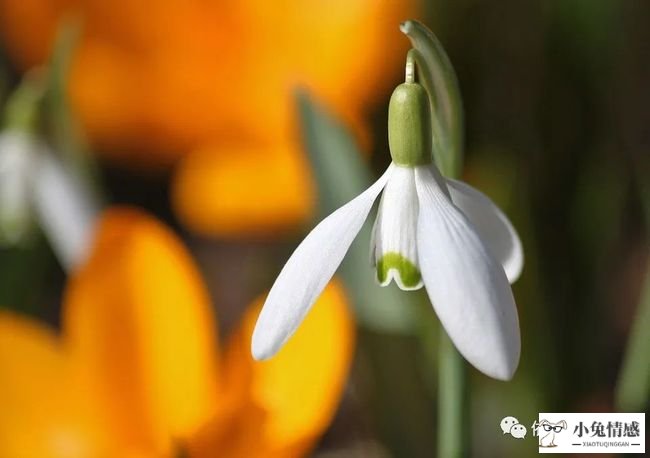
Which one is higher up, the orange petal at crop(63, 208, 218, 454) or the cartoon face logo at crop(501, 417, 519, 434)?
the orange petal at crop(63, 208, 218, 454)

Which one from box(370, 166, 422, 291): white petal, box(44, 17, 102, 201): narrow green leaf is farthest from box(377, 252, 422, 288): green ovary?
box(44, 17, 102, 201): narrow green leaf

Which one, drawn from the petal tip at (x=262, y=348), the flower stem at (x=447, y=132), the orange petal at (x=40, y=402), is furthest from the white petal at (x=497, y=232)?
the orange petal at (x=40, y=402)

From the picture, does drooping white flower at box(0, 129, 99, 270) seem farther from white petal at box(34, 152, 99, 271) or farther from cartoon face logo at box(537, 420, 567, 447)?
cartoon face logo at box(537, 420, 567, 447)

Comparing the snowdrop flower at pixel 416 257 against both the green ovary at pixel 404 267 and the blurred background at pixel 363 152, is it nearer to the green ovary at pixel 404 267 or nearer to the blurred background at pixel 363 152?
the green ovary at pixel 404 267

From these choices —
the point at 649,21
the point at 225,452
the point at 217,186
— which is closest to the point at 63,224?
the point at 217,186

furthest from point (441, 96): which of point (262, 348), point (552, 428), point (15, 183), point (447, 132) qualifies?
point (15, 183)

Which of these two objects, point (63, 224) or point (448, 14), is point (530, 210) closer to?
point (448, 14)
